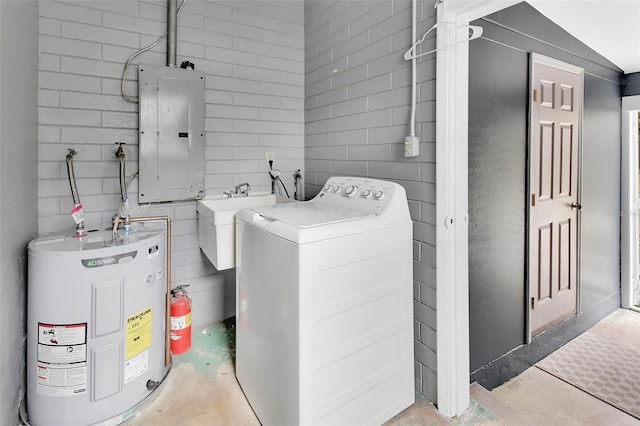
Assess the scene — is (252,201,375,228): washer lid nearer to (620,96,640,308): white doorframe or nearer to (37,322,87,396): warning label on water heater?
(37,322,87,396): warning label on water heater

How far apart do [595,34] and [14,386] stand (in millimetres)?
4589

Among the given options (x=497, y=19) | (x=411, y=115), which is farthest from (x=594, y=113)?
(x=411, y=115)

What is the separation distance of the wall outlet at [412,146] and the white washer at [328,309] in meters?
0.24

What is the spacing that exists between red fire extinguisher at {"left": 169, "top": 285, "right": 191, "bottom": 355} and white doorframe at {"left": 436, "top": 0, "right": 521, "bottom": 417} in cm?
162

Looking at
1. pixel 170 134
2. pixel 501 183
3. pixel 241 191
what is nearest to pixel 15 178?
pixel 170 134

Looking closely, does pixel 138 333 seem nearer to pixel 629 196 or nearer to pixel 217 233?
pixel 217 233

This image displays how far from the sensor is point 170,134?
7.98ft

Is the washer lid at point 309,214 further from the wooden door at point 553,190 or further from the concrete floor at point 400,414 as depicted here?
the wooden door at point 553,190

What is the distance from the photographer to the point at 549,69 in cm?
264

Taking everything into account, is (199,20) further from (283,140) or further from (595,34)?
(595,34)

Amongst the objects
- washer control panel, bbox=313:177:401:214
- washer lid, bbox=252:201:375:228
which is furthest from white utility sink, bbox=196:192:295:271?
washer control panel, bbox=313:177:401:214

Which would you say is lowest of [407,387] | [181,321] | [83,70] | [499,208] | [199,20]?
[407,387]

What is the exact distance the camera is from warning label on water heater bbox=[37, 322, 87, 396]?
162cm

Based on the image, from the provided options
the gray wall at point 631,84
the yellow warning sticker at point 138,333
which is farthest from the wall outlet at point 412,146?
the gray wall at point 631,84
